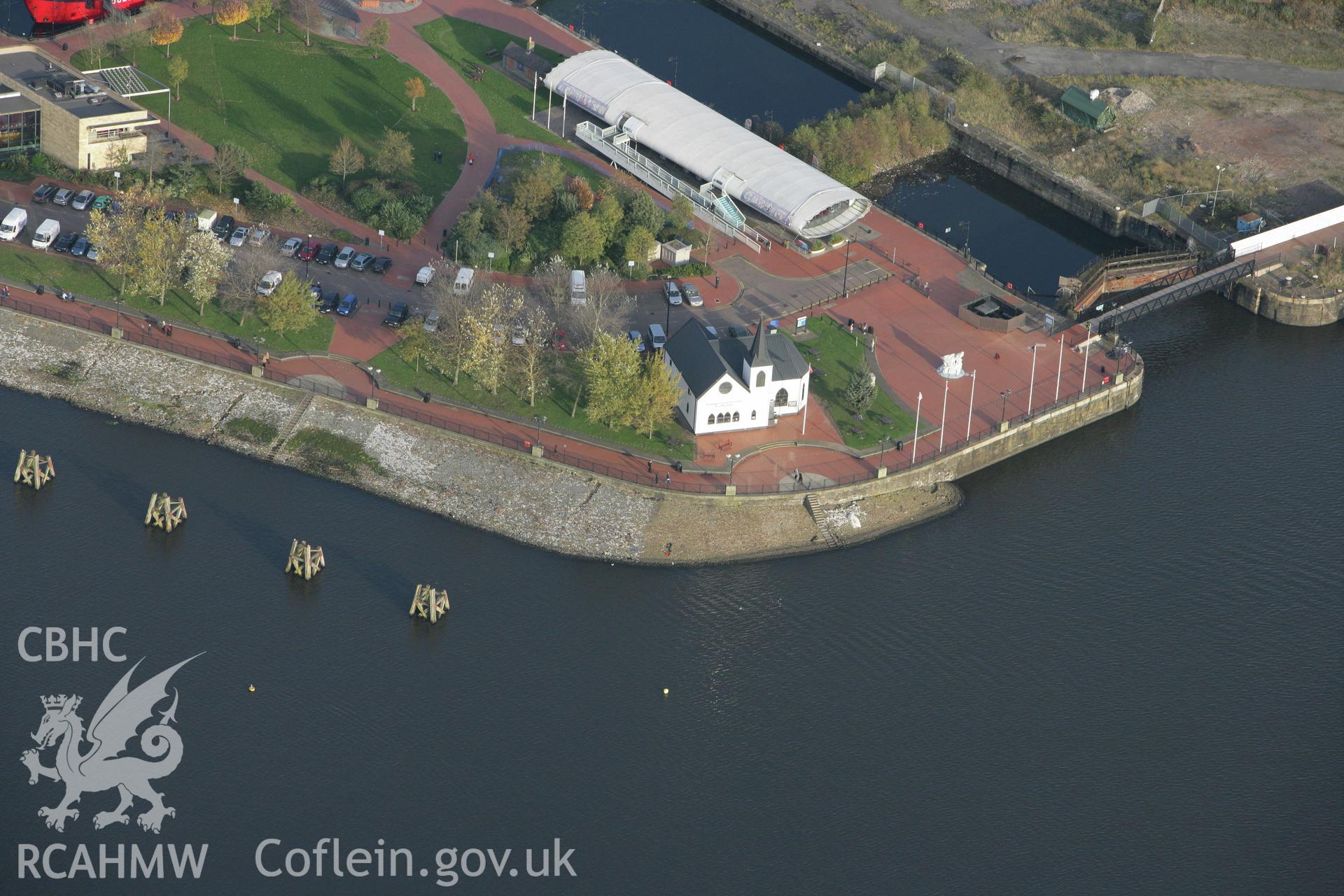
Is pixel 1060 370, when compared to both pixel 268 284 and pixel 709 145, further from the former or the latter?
pixel 268 284

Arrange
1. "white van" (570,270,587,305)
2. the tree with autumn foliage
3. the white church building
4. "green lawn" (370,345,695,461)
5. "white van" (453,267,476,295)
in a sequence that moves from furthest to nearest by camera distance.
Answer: the tree with autumn foliage
"white van" (453,267,476,295)
"white van" (570,270,587,305)
"green lawn" (370,345,695,461)
the white church building

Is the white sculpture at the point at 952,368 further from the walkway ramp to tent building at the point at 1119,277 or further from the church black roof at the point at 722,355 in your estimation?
the walkway ramp to tent building at the point at 1119,277

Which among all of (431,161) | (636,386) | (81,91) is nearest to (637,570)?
(636,386)

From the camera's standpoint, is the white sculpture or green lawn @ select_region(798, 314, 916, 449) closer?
green lawn @ select_region(798, 314, 916, 449)

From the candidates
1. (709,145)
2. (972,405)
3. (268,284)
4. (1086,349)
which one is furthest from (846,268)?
(268,284)

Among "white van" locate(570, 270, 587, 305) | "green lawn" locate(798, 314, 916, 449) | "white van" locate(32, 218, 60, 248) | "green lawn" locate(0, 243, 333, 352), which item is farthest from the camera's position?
"white van" locate(32, 218, 60, 248)

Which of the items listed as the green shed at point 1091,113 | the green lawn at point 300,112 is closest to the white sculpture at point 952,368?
the green shed at point 1091,113

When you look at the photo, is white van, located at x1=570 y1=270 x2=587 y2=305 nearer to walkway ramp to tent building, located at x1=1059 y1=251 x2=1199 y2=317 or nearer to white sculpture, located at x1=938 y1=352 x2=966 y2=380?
white sculpture, located at x1=938 y1=352 x2=966 y2=380

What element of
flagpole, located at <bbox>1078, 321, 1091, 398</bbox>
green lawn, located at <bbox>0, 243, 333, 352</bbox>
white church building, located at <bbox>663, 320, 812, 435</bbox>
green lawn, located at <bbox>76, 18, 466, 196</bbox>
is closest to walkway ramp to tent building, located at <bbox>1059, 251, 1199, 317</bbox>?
flagpole, located at <bbox>1078, 321, 1091, 398</bbox>
